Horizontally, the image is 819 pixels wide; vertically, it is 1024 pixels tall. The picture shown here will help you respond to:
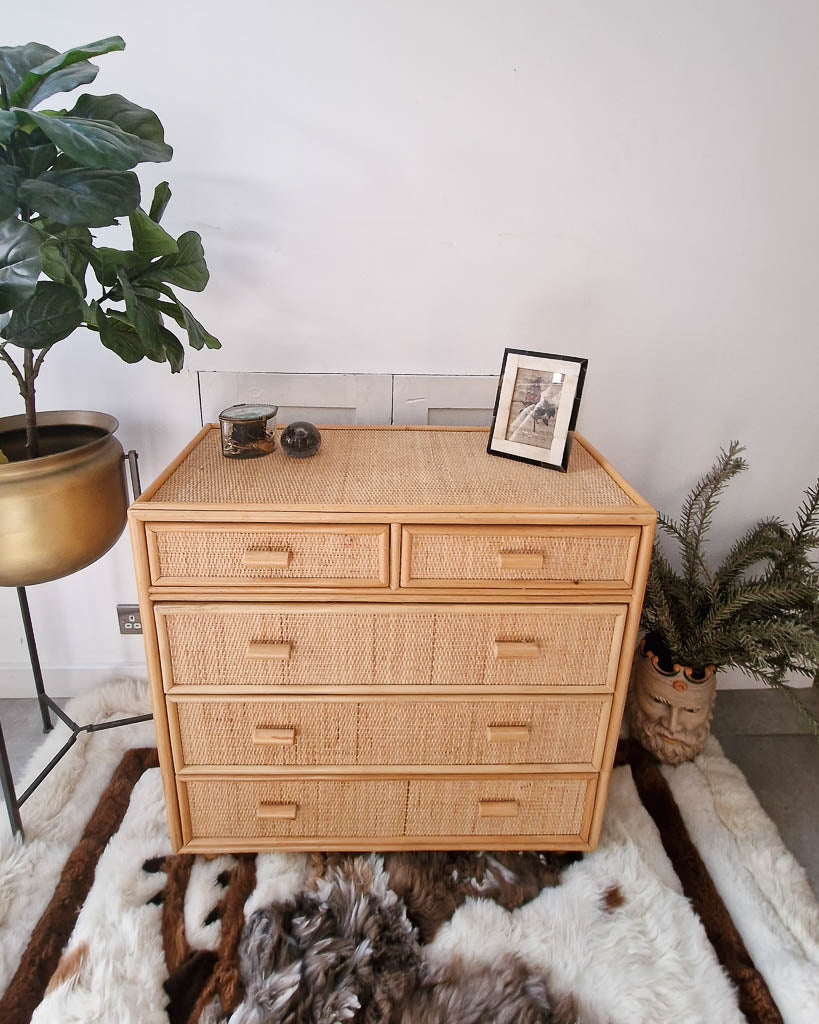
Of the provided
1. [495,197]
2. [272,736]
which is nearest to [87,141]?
[495,197]

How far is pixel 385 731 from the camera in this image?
1.38 m

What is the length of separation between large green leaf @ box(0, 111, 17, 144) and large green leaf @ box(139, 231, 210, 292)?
317mm

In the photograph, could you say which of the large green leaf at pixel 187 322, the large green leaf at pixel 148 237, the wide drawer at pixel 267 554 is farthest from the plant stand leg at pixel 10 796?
the large green leaf at pixel 148 237

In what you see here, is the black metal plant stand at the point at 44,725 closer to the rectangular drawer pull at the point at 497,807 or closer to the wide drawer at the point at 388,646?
the wide drawer at the point at 388,646

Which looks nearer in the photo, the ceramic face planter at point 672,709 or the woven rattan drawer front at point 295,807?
the woven rattan drawer front at point 295,807

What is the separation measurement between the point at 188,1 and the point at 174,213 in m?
0.40

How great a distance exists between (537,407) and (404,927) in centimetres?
105

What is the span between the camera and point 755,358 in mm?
1696

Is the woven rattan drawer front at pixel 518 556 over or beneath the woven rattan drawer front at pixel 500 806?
over

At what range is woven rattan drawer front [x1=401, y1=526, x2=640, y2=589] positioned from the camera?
48.1 inches

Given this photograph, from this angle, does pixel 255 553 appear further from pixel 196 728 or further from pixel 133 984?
pixel 133 984

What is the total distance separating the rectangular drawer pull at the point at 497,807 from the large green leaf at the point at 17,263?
1253 mm

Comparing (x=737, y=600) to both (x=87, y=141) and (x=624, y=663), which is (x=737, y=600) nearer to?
(x=624, y=663)

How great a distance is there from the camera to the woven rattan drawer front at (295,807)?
1.42 m
